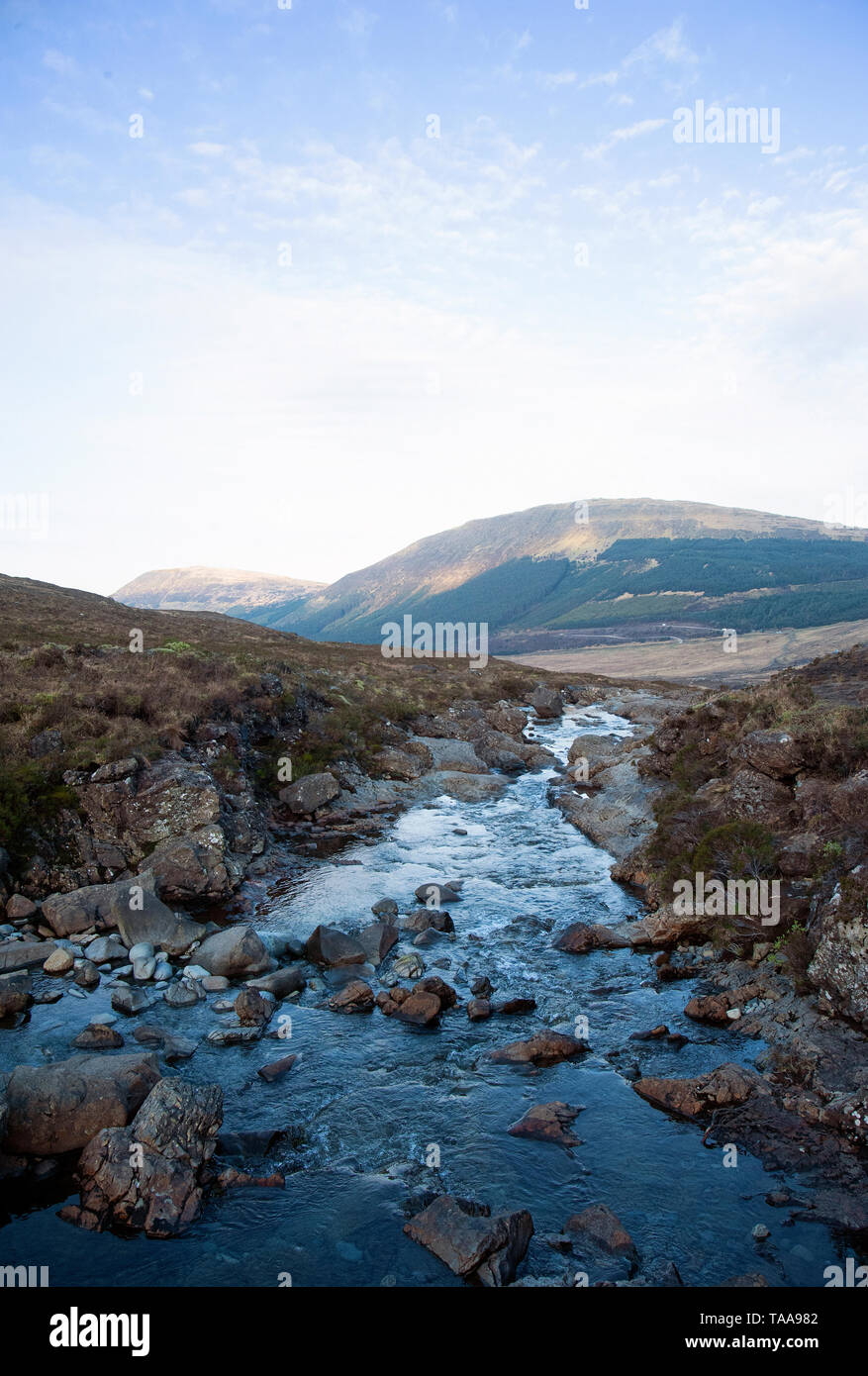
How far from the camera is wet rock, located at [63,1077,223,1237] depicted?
28.7 ft

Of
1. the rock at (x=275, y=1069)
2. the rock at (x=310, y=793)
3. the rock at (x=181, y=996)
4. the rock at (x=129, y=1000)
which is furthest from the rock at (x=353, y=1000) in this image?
the rock at (x=310, y=793)

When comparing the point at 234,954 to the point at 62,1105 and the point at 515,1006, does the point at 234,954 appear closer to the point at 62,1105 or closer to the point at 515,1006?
the point at 62,1105

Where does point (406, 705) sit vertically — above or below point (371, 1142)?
above

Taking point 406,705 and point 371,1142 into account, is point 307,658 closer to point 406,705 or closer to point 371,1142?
point 406,705

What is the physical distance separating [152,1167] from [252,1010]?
4.52m

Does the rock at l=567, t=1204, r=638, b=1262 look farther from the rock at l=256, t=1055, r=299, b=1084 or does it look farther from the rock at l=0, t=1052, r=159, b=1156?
the rock at l=0, t=1052, r=159, b=1156

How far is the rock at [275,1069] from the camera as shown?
1186 cm

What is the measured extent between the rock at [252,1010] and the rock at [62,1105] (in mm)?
2969

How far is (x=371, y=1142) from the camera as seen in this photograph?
1041 cm

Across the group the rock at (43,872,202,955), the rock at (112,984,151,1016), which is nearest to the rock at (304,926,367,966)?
the rock at (43,872,202,955)

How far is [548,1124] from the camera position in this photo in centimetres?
1069
